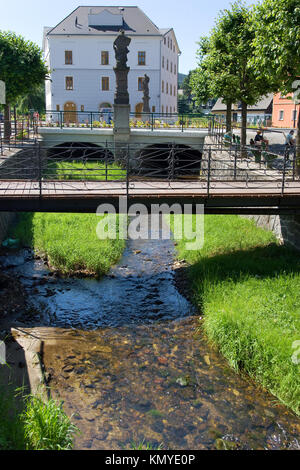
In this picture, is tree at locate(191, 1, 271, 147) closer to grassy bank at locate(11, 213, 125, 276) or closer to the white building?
grassy bank at locate(11, 213, 125, 276)

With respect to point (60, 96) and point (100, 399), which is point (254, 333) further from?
point (60, 96)

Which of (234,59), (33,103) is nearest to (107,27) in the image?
(33,103)

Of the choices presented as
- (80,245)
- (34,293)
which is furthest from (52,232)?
(34,293)

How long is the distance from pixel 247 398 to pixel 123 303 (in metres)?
4.02

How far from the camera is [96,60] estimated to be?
46844 millimetres

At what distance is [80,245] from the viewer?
41.3ft

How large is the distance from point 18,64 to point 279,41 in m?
12.4

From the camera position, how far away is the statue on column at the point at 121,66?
23781 mm

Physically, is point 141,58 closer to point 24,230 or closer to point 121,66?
point 121,66

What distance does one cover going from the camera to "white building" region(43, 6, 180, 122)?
46625 millimetres

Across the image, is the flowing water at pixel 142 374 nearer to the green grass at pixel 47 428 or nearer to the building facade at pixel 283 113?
the green grass at pixel 47 428

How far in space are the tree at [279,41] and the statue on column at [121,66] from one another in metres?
12.4

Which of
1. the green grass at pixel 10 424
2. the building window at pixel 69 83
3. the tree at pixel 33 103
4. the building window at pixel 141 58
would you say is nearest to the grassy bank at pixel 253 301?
the green grass at pixel 10 424

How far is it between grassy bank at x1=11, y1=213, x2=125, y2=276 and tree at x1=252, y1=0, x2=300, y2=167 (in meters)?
5.93
